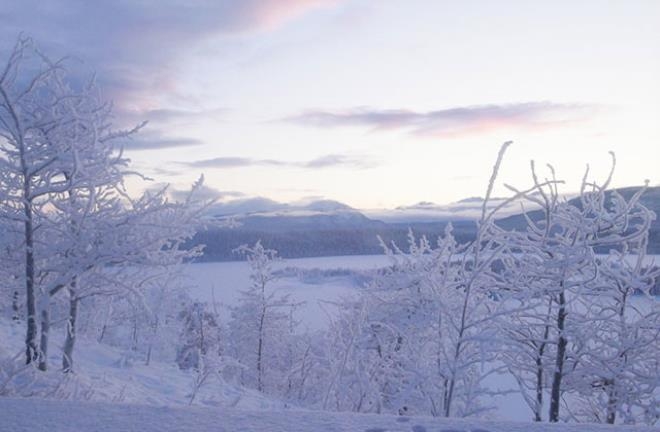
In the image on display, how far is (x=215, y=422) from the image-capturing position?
2.51 metres

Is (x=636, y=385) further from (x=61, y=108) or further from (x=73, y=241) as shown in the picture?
(x=61, y=108)

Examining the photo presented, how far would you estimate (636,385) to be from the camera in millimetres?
9000

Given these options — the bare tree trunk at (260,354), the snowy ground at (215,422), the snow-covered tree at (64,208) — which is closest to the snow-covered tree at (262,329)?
the bare tree trunk at (260,354)

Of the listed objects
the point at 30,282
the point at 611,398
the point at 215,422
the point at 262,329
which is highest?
the point at 30,282

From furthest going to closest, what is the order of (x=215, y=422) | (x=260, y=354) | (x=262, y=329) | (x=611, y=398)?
(x=262, y=329) < (x=260, y=354) < (x=611, y=398) < (x=215, y=422)

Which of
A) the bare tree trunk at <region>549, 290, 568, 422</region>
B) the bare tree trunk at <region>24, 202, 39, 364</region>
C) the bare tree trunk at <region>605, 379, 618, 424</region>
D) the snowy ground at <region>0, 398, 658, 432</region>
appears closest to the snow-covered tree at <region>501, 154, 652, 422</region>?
the bare tree trunk at <region>549, 290, 568, 422</region>

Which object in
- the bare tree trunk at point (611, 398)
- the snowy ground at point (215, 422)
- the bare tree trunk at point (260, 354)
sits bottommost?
the bare tree trunk at point (260, 354)

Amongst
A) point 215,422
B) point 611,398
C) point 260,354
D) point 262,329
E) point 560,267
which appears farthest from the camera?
point 262,329

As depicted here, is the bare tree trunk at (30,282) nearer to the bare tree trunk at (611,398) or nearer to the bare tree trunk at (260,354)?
the bare tree trunk at (611,398)

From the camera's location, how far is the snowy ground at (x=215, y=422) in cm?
246

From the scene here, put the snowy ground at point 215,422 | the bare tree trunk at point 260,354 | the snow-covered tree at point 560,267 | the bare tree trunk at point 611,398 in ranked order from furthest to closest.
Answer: the bare tree trunk at point 260,354, the bare tree trunk at point 611,398, the snow-covered tree at point 560,267, the snowy ground at point 215,422

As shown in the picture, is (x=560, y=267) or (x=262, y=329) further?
(x=262, y=329)

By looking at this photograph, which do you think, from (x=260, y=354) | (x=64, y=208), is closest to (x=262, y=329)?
(x=260, y=354)

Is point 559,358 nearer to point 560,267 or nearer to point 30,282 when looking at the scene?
point 560,267
